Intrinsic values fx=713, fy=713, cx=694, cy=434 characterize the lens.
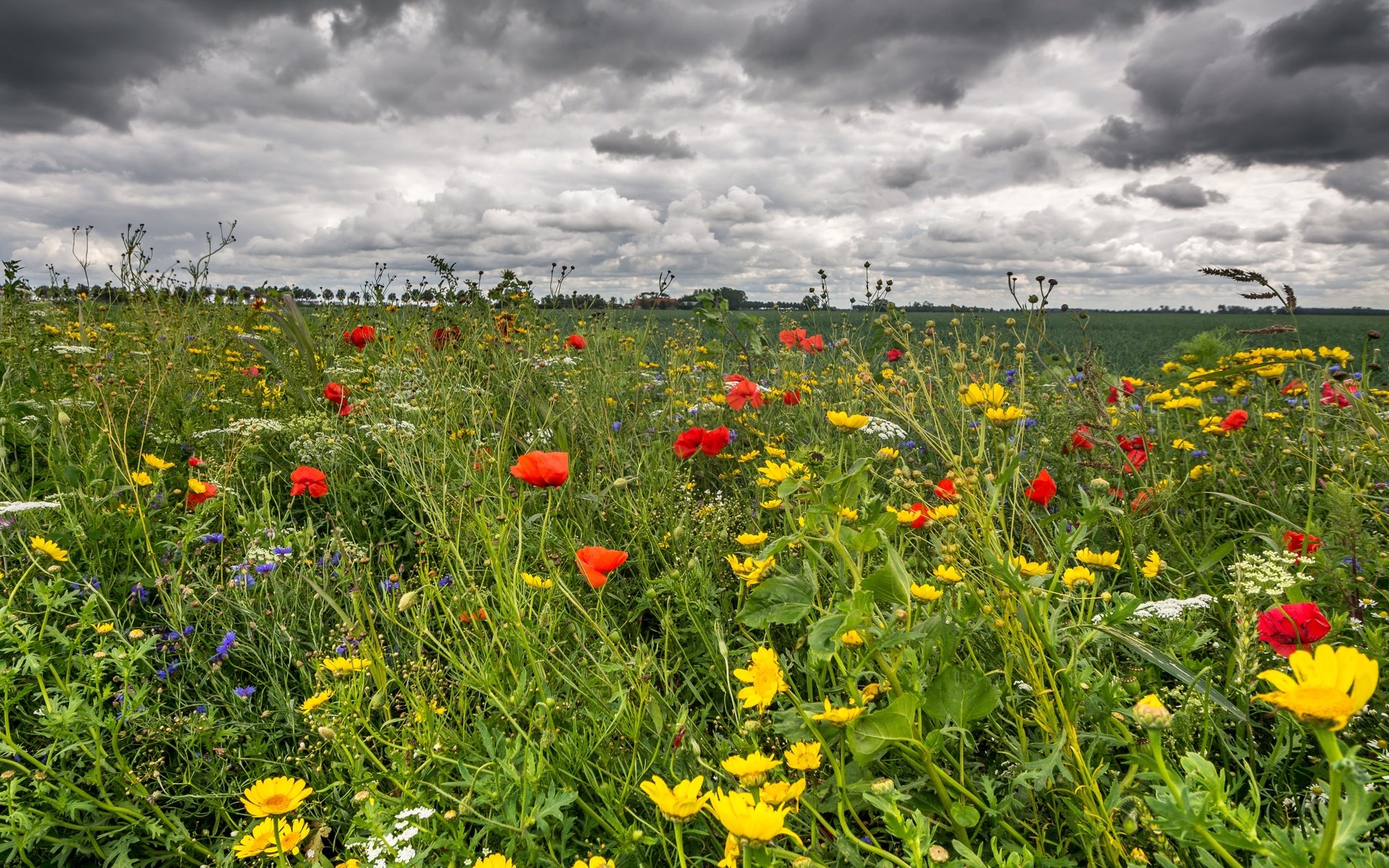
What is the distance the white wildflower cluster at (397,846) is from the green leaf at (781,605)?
0.58m

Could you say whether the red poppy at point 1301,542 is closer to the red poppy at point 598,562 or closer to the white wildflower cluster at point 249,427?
the red poppy at point 598,562

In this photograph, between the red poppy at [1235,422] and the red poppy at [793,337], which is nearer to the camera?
the red poppy at [1235,422]

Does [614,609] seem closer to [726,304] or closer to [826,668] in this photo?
[826,668]

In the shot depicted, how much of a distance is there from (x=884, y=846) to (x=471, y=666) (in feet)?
2.74

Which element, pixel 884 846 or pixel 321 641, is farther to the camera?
pixel 321 641

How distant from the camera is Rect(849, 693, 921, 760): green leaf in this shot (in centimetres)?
99

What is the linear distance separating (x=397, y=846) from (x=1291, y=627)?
156 cm

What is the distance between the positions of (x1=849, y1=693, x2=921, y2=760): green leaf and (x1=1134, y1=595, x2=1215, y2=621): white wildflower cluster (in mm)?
585

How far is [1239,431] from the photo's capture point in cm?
274

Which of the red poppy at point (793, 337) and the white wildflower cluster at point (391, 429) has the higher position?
the red poppy at point (793, 337)

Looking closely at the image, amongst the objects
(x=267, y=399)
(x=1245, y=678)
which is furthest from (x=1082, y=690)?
(x=267, y=399)

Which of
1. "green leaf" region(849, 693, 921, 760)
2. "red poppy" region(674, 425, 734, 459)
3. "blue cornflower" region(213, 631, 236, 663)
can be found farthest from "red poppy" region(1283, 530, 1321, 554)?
"blue cornflower" region(213, 631, 236, 663)

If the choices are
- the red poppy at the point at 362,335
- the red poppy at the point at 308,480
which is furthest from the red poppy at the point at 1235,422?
the red poppy at the point at 362,335

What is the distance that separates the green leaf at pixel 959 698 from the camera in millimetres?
1049
